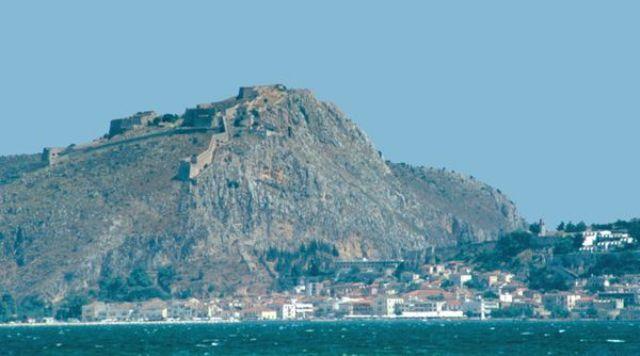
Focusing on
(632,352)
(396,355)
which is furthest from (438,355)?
(632,352)

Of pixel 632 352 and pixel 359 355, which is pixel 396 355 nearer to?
pixel 359 355

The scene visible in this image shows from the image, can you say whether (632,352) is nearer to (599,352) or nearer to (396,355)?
(599,352)

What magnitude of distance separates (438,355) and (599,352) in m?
14.3

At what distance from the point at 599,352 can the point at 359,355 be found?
21.2 m

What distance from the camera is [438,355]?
198 m

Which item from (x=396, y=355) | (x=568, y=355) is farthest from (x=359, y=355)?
(x=568, y=355)

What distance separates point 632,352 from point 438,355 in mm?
16999

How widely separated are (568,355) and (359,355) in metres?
18.6

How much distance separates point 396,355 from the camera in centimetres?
19875

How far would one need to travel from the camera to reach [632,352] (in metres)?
198

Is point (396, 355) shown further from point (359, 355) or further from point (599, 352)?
point (599, 352)

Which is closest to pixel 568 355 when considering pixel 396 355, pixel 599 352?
pixel 599 352

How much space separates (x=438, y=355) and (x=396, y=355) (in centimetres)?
378

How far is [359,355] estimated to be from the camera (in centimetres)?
19912
